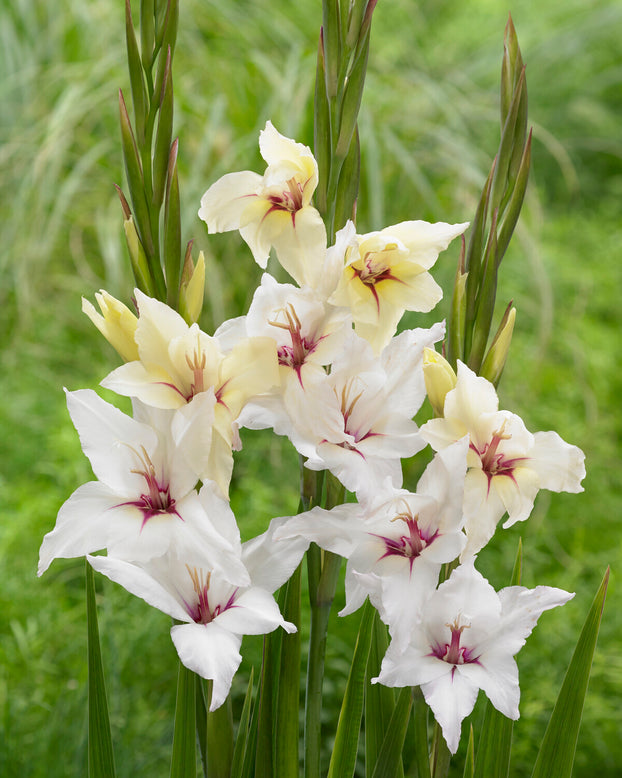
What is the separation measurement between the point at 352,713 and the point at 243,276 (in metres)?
1.42

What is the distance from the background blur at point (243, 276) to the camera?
3.78 ft

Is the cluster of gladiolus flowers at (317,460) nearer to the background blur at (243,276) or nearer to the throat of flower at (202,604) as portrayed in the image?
the throat of flower at (202,604)

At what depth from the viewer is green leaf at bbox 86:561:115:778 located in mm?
539

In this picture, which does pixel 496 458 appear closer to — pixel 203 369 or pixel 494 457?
pixel 494 457

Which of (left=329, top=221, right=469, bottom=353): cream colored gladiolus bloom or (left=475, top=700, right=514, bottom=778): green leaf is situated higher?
(left=329, top=221, right=469, bottom=353): cream colored gladiolus bloom

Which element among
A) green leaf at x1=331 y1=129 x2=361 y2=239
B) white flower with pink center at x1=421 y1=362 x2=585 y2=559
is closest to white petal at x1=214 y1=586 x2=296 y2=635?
white flower with pink center at x1=421 y1=362 x2=585 y2=559

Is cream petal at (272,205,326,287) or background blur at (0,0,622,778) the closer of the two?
cream petal at (272,205,326,287)

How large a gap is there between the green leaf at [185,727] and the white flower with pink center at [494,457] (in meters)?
0.18

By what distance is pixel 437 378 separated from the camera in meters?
0.44

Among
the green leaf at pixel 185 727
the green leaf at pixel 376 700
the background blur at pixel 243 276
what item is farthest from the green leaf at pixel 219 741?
the background blur at pixel 243 276

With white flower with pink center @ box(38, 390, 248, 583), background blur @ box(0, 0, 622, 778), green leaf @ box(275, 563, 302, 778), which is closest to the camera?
white flower with pink center @ box(38, 390, 248, 583)

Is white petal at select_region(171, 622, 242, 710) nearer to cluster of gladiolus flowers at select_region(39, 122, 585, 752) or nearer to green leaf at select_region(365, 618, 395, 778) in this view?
cluster of gladiolus flowers at select_region(39, 122, 585, 752)

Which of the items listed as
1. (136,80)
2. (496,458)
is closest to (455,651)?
(496,458)

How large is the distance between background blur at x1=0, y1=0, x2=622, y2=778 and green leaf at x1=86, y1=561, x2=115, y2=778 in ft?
1.40
